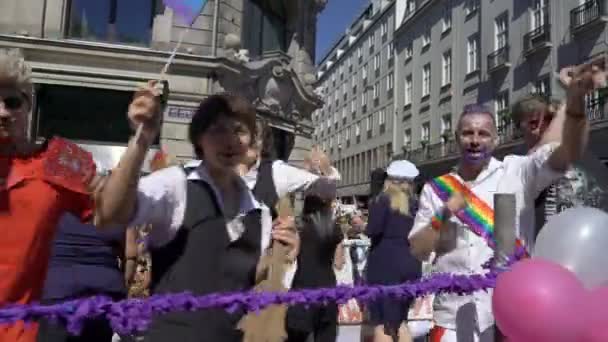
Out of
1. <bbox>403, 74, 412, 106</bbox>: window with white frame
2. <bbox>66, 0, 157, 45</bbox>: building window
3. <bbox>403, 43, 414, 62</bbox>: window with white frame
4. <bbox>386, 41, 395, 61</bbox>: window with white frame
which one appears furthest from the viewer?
<bbox>386, 41, 395, 61</bbox>: window with white frame

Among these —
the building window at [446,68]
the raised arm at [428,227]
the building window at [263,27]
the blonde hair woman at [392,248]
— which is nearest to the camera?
the raised arm at [428,227]

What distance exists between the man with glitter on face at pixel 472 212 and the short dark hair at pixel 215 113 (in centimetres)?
126

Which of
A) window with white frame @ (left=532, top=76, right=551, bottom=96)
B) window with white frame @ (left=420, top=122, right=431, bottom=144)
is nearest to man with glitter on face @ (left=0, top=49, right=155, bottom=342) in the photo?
window with white frame @ (left=532, top=76, right=551, bottom=96)

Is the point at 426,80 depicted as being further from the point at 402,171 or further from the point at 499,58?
the point at 402,171

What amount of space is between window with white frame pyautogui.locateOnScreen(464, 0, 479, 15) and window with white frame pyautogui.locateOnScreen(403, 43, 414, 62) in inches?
323

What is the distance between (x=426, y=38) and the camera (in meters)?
38.0

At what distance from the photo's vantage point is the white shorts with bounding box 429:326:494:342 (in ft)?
9.42

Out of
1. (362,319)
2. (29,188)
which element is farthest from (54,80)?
(29,188)

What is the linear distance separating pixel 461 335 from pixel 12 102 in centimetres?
235

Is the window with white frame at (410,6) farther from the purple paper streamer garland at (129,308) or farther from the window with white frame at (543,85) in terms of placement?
the purple paper streamer garland at (129,308)

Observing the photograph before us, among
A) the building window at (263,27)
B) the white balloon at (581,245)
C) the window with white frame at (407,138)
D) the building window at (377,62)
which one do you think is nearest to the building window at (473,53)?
the window with white frame at (407,138)

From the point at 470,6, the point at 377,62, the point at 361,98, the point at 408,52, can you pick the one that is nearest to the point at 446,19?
the point at 470,6

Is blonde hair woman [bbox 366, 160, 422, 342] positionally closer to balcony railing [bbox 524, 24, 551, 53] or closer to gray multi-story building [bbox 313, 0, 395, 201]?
balcony railing [bbox 524, 24, 551, 53]

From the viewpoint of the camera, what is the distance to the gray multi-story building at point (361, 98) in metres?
47.5
